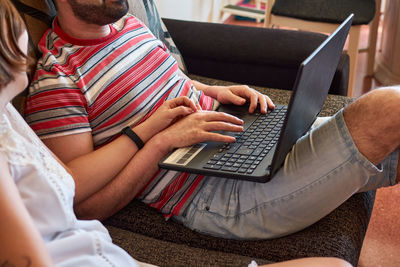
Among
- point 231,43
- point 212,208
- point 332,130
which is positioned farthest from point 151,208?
point 231,43

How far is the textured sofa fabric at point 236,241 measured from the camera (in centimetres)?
108

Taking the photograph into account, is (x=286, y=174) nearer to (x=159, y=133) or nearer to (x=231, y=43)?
(x=159, y=133)

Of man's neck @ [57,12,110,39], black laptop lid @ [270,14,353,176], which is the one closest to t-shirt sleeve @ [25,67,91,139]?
man's neck @ [57,12,110,39]

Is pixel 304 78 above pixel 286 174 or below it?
above

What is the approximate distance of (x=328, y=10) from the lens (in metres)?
2.55

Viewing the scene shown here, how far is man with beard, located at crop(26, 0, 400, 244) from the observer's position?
1.10 meters

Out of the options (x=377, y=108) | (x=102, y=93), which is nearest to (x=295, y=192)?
(x=377, y=108)

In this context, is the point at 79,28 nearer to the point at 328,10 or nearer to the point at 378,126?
the point at 378,126

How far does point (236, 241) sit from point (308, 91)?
1.23 ft

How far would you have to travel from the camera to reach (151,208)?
1251 mm

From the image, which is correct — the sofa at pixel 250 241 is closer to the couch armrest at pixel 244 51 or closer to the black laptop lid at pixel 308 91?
the couch armrest at pixel 244 51

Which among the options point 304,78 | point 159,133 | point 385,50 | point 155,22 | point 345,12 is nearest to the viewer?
point 304,78

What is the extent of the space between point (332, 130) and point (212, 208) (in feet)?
1.08

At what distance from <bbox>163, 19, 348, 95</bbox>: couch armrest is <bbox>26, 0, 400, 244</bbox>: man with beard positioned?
575mm
